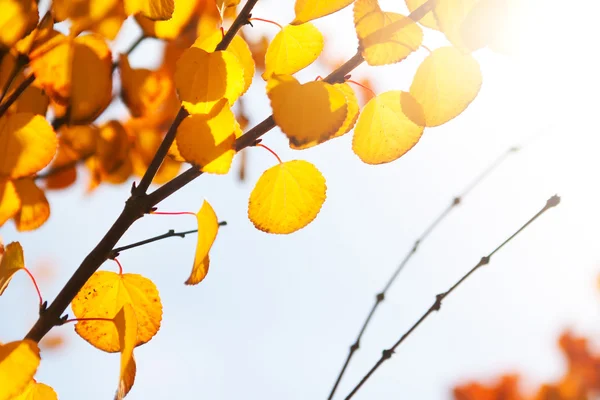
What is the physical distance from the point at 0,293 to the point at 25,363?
0.25 feet

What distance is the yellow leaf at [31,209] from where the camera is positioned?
0.48 m

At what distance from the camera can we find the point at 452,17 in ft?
1.23

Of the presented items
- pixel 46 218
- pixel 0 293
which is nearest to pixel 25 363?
pixel 0 293

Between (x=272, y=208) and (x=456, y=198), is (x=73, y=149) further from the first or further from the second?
(x=456, y=198)

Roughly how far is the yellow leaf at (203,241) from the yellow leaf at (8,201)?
0.52 feet

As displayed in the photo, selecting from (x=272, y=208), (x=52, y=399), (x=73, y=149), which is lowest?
(x=52, y=399)

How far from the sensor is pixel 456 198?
0.44 meters

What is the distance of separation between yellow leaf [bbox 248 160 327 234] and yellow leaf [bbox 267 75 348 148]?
0.24 ft

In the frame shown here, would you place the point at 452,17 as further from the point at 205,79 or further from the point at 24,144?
the point at 24,144

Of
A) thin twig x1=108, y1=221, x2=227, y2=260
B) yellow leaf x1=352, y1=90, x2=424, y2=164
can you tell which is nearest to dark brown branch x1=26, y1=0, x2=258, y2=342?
thin twig x1=108, y1=221, x2=227, y2=260

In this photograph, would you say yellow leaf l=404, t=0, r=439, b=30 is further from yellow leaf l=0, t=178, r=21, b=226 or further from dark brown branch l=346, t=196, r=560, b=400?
yellow leaf l=0, t=178, r=21, b=226

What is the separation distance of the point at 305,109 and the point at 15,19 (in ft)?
0.77

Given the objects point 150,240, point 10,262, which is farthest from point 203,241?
point 10,262

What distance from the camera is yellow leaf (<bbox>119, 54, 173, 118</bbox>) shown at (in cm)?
54
